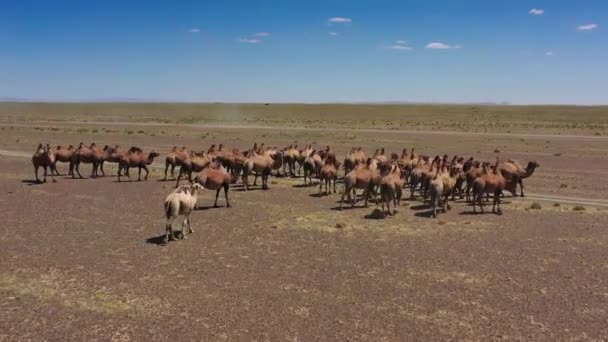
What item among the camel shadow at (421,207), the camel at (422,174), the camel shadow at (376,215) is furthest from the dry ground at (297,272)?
the camel at (422,174)

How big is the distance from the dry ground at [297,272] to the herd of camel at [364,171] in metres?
1.04

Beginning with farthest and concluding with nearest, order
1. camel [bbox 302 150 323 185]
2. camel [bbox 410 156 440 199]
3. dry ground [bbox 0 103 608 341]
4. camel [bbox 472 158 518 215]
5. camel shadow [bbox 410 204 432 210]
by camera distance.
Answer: camel [bbox 302 150 323 185], camel [bbox 410 156 440 199], camel shadow [bbox 410 204 432 210], camel [bbox 472 158 518 215], dry ground [bbox 0 103 608 341]

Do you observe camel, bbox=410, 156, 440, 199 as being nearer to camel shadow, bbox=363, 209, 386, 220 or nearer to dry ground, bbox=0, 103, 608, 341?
dry ground, bbox=0, 103, 608, 341

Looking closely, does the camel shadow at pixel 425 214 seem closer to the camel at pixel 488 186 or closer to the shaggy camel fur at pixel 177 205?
the camel at pixel 488 186

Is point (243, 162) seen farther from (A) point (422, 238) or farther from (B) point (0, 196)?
(A) point (422, 238)

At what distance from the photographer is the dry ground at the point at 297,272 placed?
952 centimetres

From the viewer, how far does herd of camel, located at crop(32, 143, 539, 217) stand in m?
19.6

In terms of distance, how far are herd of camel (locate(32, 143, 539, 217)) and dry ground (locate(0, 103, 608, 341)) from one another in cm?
104

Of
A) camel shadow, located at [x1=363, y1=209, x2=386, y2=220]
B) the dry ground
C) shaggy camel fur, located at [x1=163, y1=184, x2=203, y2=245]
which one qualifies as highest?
shaggy camel fur, located at [x1=163, y1=184, x2=203, y2=245]

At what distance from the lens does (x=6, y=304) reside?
33.4 ft

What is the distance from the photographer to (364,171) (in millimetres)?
20859

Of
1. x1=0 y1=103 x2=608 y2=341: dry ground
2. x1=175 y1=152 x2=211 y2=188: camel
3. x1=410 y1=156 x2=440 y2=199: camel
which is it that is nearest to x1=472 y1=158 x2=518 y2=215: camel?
x1=0 y1=103 x2=608 y2=341: dry ground

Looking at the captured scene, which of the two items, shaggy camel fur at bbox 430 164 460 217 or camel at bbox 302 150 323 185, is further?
camel at bbox 302 150 323 185

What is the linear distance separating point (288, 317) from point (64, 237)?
868 centimetres
